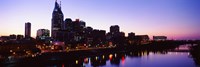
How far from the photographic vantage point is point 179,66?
80.2 metres

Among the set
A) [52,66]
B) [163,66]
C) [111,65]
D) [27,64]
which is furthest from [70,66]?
[163,66]

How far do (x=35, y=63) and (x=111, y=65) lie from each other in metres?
25.4

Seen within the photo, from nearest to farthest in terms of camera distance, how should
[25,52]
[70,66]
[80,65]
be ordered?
[70,66], [80,65], [25,52]

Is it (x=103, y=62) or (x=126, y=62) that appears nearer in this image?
(x=103, y=62)

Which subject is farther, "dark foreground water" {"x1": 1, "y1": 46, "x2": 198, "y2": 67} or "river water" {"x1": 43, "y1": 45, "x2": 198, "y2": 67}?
"river water" {"x1": 43, "y1": 45, "x2": 198, "y2": 67}

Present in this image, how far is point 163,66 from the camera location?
267 feet

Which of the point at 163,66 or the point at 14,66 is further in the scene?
the point at 163,66

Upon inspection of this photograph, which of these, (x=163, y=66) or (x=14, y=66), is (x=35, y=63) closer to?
(x=14, y=66)

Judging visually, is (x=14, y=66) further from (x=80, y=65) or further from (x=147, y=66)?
(x=147, y=66)

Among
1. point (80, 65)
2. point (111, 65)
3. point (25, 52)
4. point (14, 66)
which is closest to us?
point (14, 66)

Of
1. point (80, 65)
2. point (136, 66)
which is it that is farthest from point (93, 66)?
point (136, 66)

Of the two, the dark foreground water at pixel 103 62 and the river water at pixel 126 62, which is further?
the river water at pixel 126 62

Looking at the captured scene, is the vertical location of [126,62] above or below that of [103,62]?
below

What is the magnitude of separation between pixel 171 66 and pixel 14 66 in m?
45.9
